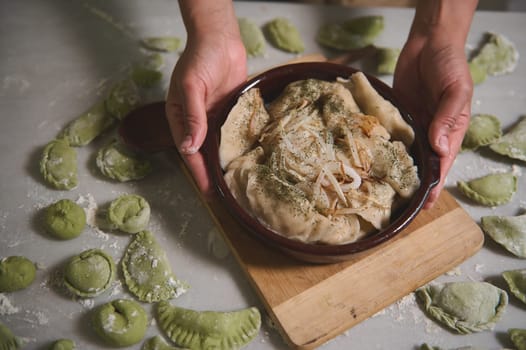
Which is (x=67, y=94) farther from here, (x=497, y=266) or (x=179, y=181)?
(x=497, y=266)

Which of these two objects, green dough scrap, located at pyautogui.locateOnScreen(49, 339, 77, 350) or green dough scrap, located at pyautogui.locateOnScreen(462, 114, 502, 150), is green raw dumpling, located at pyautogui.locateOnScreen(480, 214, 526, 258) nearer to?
green dough scrap, located at pyautogui.locateOnScreen(462, 114, 502, 150)

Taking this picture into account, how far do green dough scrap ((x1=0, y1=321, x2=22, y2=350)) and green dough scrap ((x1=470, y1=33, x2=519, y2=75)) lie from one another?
1.78 m

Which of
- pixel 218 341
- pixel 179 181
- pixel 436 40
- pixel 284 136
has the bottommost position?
pixel 218 341

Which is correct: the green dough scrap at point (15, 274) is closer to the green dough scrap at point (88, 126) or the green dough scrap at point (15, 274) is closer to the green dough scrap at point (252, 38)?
the green dough scrap at point (88, 126)

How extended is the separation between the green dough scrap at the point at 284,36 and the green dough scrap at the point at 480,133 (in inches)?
26.9

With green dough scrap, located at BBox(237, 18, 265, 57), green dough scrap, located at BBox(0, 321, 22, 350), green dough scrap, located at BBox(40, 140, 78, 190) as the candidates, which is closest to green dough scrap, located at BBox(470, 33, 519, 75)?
green dough scrap, located at BBox(237, 18, 265, 57)

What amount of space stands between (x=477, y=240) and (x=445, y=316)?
240mm

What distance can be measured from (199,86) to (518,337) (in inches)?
42.9

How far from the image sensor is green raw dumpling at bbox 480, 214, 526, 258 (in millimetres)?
1484

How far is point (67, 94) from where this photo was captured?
179 cm

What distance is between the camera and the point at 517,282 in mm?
1425

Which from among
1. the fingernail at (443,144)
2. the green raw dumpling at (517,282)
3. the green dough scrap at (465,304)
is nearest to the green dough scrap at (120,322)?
the green dough scrap at (465,304)

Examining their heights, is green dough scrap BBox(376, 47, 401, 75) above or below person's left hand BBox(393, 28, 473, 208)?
below

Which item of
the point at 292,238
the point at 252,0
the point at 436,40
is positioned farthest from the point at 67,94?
the point at 436,40
